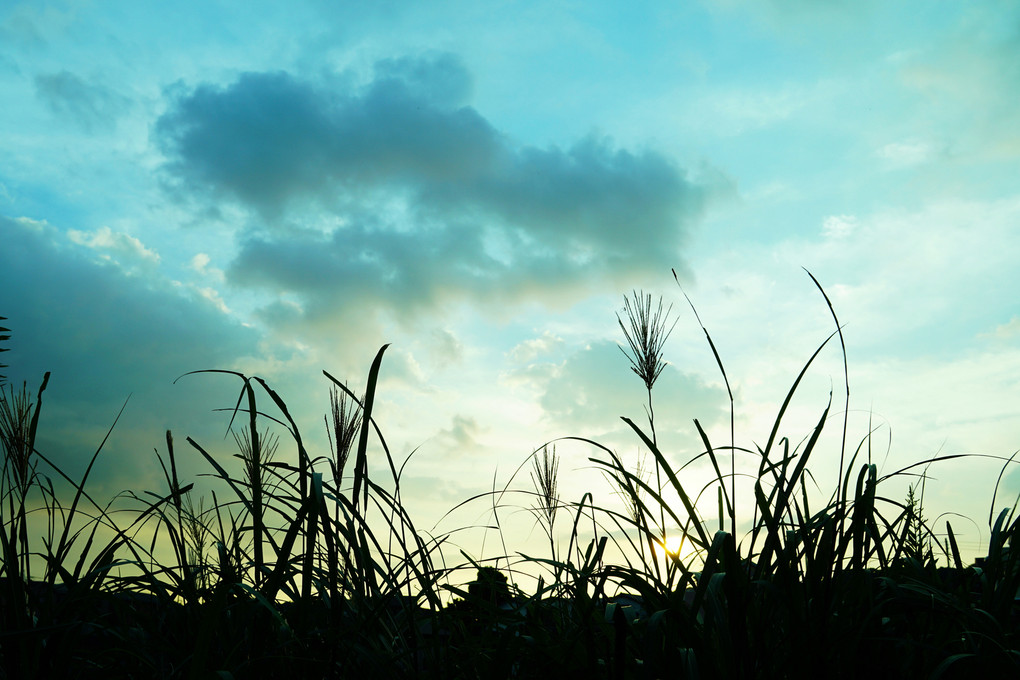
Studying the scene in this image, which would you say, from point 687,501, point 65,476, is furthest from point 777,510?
point 65,476

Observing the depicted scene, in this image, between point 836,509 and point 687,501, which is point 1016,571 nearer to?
point 836,509

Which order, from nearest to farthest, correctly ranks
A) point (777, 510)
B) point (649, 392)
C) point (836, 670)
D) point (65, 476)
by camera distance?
1. point (777, 510)
2. point (836, 670)
3. point (65, 476)
4. point (649, 392)

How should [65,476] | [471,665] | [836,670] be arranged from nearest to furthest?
1. [836,670]
2. [471,665]
3. [65,476]

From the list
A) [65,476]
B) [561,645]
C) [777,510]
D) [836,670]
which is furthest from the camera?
[65,476]

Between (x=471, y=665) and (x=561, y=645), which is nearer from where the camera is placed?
(x=561, y=645)

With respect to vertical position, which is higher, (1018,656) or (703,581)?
(703,581)

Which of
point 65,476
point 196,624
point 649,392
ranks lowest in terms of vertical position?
point 196,624

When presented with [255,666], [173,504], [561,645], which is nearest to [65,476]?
[173,504]

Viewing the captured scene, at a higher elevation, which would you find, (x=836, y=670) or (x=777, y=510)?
(x=777, y=510)

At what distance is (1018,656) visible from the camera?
4.70 ft

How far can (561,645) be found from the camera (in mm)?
1572

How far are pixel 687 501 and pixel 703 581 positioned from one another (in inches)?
6.6

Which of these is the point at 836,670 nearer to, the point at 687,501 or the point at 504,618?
the point at 687,501

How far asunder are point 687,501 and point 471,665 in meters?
0.71
